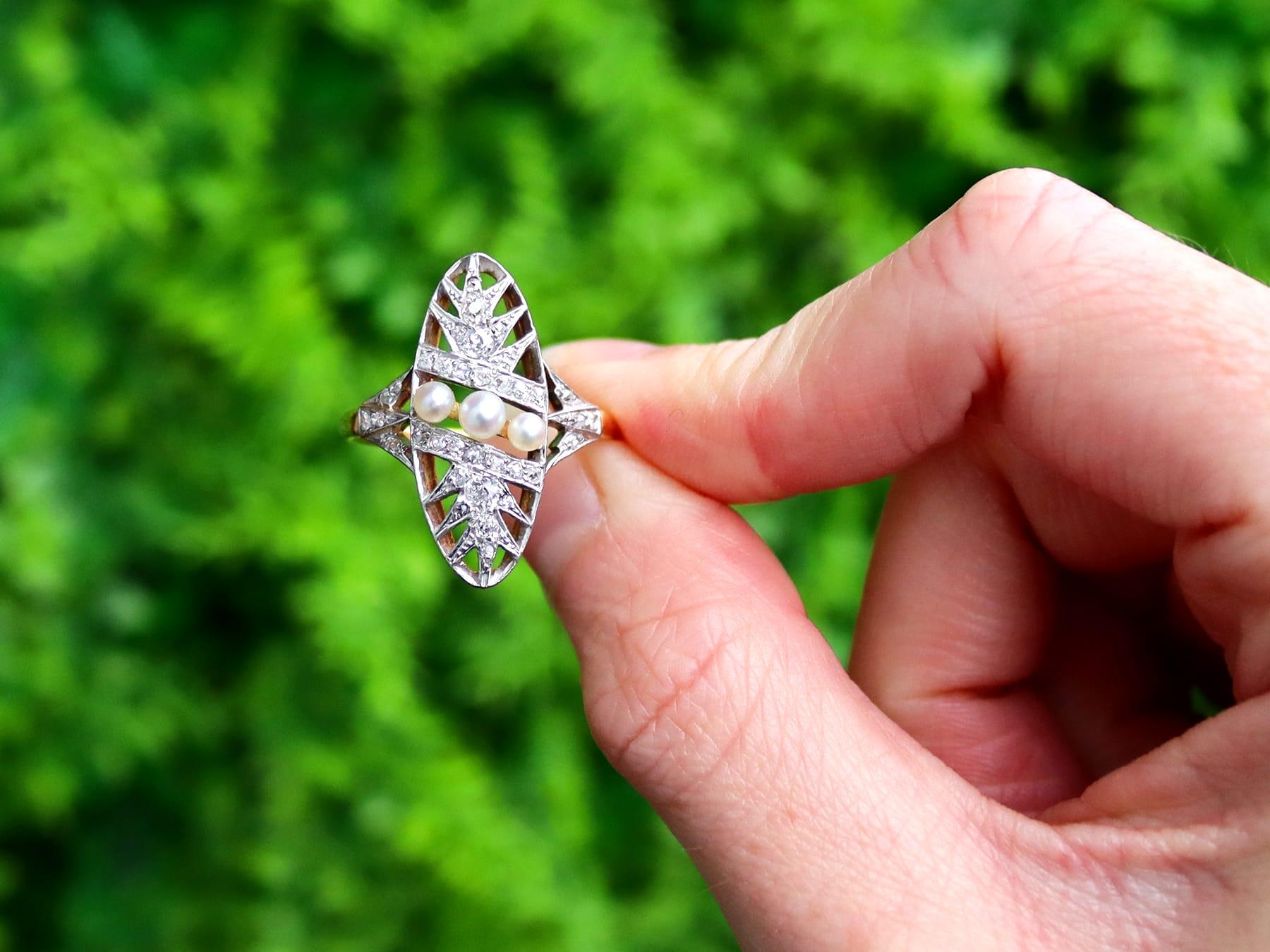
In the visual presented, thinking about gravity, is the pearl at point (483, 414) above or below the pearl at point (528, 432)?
above

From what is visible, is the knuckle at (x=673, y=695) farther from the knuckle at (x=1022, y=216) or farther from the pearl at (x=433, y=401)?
the knuckle at (x=1022, y=216)

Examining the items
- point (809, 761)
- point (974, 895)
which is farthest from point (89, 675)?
point (974, 895)

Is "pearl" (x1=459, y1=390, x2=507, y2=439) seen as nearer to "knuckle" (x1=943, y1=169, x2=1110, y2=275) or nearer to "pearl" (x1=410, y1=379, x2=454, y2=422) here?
"pearl" (x1=410, y1=379, x2=454, y2=422)

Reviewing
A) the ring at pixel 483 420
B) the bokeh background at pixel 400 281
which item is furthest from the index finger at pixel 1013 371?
the bokeh background at pixel 400 281

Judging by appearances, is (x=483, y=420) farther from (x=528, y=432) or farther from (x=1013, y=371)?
(x=1013, y=371)

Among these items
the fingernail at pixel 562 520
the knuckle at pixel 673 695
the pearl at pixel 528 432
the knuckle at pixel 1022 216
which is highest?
the knuckle at pixel 1022 216

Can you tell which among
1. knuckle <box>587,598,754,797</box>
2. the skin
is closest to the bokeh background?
the skin

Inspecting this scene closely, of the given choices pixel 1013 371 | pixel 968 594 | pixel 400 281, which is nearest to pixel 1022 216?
pixel 1013 371
